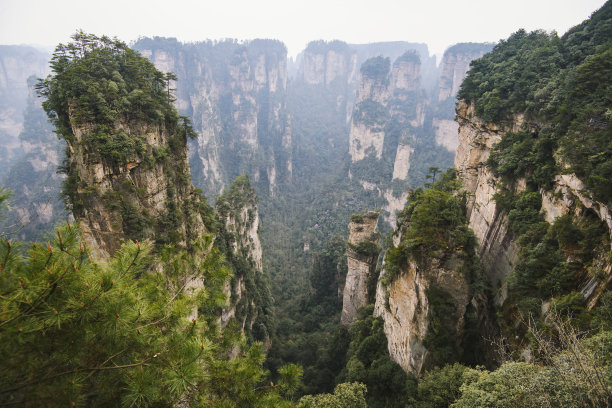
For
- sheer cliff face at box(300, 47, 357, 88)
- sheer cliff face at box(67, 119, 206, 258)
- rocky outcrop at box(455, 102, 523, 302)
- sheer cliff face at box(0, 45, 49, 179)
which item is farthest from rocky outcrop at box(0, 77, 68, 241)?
sheer cliff face at box(300, 47, 357, 88)

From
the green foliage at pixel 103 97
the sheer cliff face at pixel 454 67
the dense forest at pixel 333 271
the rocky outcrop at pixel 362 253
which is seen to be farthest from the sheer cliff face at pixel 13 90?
the sheer cliff face at pixel 454 67

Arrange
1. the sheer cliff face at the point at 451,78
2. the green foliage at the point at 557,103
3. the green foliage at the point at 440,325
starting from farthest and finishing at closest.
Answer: the sheer cliff face at the point at 451,78 < the green foliage at the point at 440,325 < the green foliage at the point at 557,103

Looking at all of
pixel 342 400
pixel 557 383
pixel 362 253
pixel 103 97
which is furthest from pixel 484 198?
pixel 103 97

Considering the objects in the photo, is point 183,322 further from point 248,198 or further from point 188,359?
point 248,198

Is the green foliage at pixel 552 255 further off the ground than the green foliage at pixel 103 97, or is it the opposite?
the green foliage at pixel 103 97

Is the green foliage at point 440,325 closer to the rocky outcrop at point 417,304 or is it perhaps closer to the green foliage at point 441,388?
the rocky outcrop at point 417,304

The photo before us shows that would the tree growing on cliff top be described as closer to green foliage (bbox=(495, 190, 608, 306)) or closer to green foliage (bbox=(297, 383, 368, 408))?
green foliage (bbox=(297, 383, 368, 408))

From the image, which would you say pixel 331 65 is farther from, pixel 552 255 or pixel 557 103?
pixel 552 255
